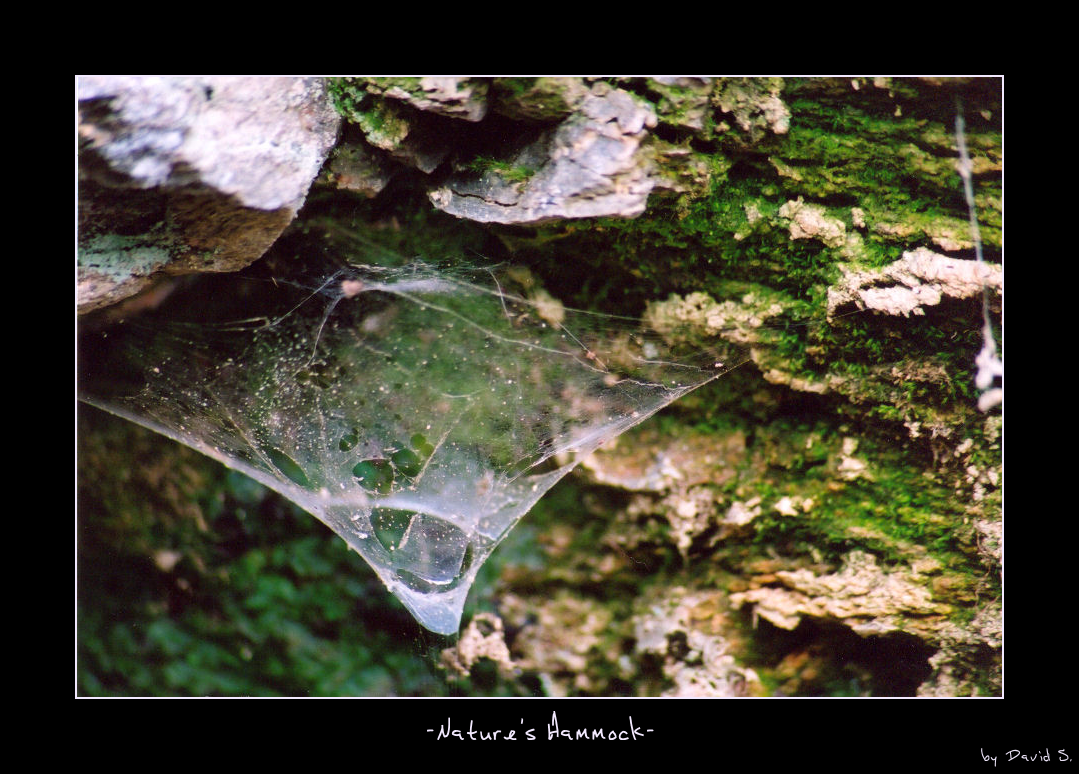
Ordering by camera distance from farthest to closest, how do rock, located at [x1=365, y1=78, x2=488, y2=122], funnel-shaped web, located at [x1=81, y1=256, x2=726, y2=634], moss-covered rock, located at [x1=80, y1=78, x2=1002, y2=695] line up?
funnel-shaped web, located at [x1=81, y1=256, x2=726, y2=634]
moss-covered rock, located at [x1=80, y1=78, x2=1002, y2=695]
rock, located at [x1=365, y1=78, x2=488, y2=122]

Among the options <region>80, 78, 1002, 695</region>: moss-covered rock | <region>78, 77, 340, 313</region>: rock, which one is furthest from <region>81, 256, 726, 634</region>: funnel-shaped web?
<region>78, 77, 340, 313</region>: rock

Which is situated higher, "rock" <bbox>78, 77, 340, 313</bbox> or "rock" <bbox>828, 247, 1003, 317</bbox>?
"rock" <bbox>78, 77, 340, 313</bbox>

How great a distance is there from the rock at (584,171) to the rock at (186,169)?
0.38m

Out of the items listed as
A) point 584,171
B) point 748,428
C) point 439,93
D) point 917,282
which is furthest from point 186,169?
point 917,282

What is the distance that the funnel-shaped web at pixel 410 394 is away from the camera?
4.75 feet

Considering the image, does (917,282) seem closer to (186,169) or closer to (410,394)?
(410,394)

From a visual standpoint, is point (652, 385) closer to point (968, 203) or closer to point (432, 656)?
point (968, 203)

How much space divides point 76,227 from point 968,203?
1.85 meters

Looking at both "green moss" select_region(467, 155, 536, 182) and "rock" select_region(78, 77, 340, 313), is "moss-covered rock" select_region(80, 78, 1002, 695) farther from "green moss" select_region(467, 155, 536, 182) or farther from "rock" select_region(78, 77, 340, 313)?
"rock" select_region(78, 77, 340, 313)

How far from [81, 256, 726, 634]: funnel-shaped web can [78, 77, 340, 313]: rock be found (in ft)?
0.71

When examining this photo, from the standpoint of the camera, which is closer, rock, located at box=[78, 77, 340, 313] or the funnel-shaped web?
rock, located at box=[78, 77, 340, 313]

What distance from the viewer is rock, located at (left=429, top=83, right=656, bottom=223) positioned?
1201 mm

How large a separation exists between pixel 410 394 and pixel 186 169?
66 centimetres
